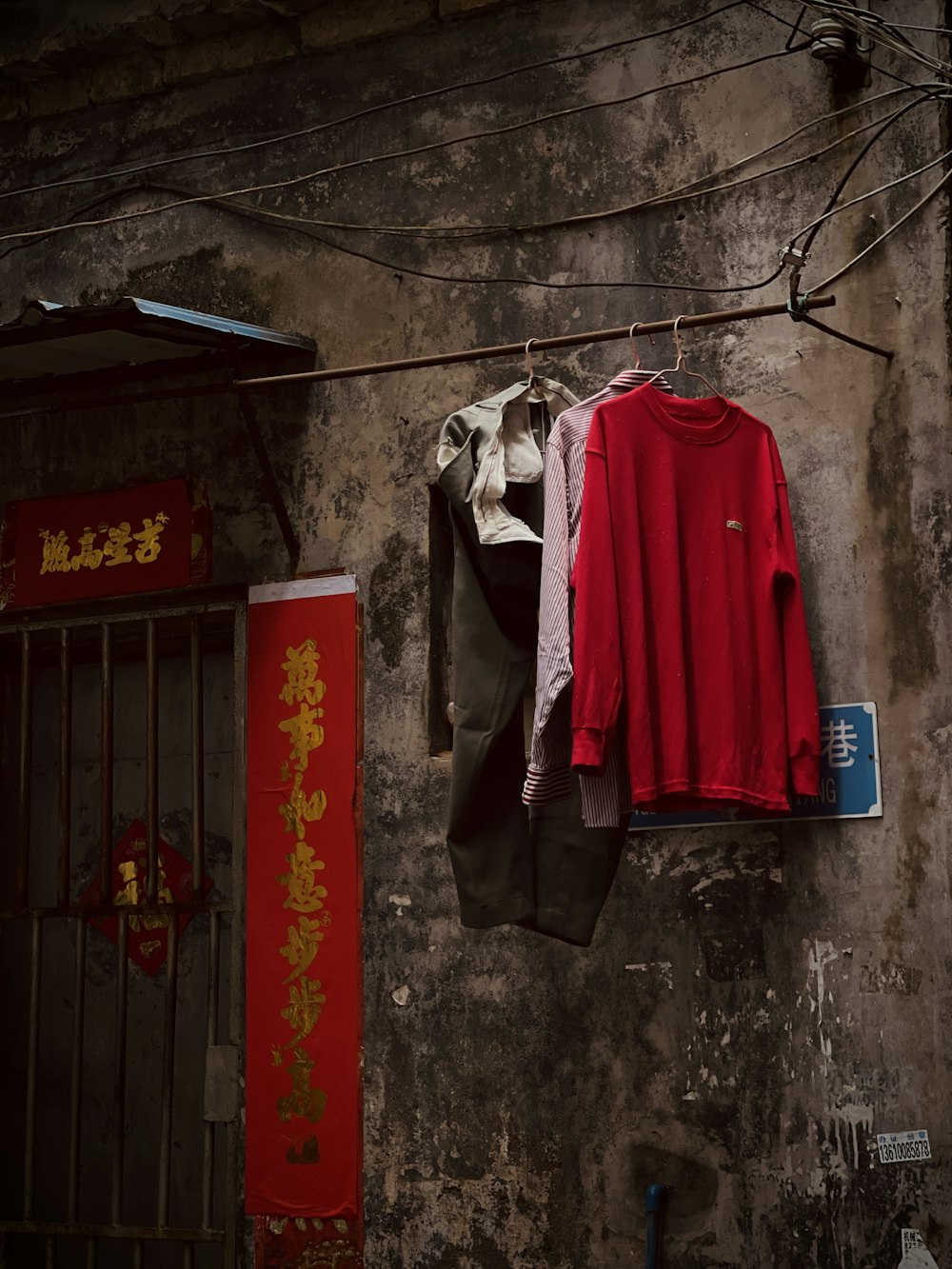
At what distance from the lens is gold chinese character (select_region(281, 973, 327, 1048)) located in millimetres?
4281

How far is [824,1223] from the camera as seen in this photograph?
3664 mm

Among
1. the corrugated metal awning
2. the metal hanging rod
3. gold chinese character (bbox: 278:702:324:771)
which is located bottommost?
gold chinese character (bbox: 278:702:324:771)

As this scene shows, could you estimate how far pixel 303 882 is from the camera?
4363 millimetres

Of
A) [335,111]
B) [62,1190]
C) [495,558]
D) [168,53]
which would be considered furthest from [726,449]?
[62,1190]

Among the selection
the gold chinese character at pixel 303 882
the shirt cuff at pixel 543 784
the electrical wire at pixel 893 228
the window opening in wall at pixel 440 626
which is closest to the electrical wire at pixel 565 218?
the electrical wire at pixel 893 228

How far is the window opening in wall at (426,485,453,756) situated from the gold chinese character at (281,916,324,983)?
64cm

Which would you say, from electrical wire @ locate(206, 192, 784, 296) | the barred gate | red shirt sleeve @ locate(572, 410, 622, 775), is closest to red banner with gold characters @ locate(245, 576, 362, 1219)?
the barred gate

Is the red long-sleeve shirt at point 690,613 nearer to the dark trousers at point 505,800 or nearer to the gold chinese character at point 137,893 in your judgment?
the dark trousers at point 505,800

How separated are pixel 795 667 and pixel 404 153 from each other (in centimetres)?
217

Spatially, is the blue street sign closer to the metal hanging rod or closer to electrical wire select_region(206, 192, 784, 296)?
the metal hanging rod

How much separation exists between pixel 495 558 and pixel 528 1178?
173 cm

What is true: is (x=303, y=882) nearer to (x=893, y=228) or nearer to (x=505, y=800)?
(x=505, y=800)

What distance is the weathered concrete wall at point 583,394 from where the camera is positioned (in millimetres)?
3752

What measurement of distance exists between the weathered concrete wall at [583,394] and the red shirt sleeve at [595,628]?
72 centimetres
